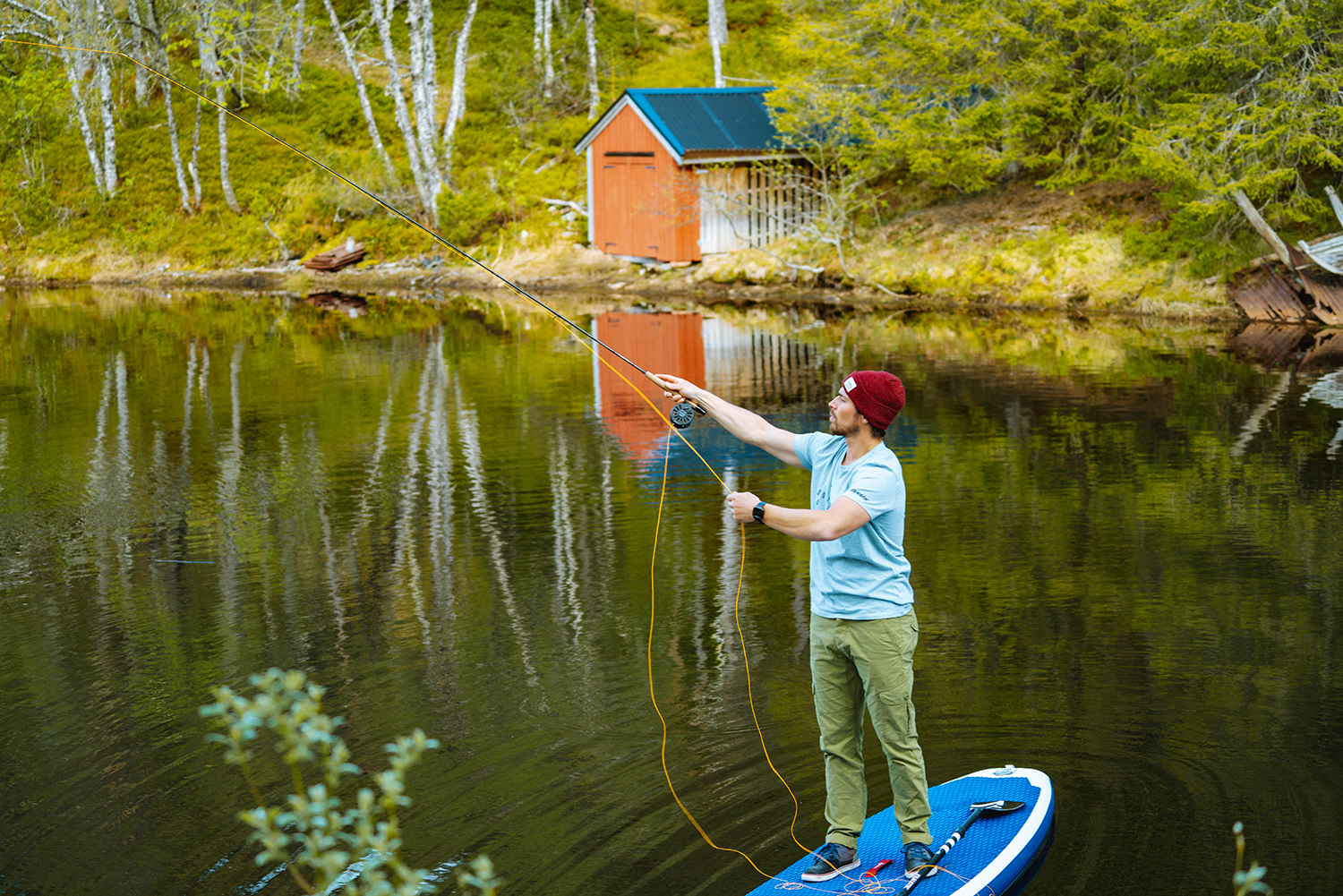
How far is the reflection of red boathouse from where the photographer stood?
15.2 metres

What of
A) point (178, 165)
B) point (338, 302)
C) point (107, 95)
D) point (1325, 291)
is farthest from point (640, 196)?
point (107, 95)

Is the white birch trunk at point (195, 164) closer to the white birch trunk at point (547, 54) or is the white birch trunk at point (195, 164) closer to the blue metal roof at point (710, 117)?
the white birch trunk at point (547, 54)

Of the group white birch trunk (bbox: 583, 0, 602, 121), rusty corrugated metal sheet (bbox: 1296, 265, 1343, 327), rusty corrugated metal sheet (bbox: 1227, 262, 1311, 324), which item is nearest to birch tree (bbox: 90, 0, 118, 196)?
white birch trunk (bbox: 583, 0, 602, 121)

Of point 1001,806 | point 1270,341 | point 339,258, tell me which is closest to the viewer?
point 1001,806

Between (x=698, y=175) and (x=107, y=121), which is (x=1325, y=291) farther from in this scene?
(x=107, y=121)

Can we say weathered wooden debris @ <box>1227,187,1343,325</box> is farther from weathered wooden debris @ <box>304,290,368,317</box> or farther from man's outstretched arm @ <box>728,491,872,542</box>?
man's outstretched arm @ <box>728,491,872,542</box>

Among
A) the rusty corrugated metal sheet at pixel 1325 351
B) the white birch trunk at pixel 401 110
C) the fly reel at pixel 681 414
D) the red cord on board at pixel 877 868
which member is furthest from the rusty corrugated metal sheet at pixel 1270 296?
the white birch trunk at pixel 401 110

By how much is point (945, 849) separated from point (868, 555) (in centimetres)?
123

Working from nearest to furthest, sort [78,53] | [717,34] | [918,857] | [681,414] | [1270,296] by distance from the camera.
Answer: [918,857] → [681,414] → [1270,296] → [717,34] → [78,53]

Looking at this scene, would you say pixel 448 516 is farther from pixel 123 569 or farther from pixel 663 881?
pixel 663 881

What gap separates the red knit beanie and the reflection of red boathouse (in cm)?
558

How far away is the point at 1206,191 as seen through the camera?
2380cm

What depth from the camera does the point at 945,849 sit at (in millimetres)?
4910

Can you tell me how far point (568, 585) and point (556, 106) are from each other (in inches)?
1570
